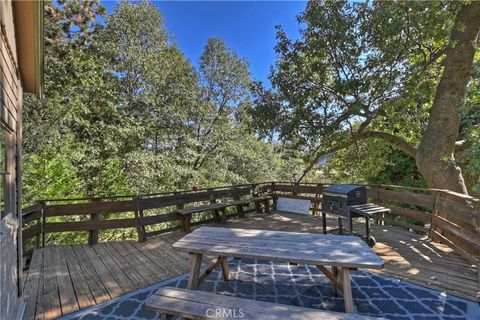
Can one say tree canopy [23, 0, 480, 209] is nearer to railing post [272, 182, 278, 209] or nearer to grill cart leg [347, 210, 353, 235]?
railing post [272, 182, 278, 209]

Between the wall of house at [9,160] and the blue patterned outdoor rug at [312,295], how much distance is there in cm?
58

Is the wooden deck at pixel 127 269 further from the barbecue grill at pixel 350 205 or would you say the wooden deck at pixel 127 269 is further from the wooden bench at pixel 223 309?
the wooden bench at pixel 223 309

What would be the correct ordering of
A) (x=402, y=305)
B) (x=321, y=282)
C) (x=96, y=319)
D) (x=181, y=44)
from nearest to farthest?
(x=96, y=319) → (x=402, y=305) → (x=321, y=282) → (x=181, y=44)

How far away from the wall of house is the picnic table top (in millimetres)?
1261

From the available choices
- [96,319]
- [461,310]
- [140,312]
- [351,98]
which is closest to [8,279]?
[96,319]

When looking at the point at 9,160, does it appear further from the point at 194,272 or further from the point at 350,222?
the point at 350,222

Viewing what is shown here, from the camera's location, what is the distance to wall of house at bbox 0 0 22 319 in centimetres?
184

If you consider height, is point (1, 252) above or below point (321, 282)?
above

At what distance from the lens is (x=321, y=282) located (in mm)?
2930

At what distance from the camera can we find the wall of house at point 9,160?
1841mm

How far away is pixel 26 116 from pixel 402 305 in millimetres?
8654

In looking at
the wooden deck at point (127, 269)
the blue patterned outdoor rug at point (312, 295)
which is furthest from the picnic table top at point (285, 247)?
the wooden deck at point (127, 269)

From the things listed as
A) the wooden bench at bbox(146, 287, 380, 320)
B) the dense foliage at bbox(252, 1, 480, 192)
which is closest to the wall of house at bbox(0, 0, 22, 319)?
the wooden bench at bbox(146, 287, 380, 320)

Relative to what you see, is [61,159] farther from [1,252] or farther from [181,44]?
[181,44]
